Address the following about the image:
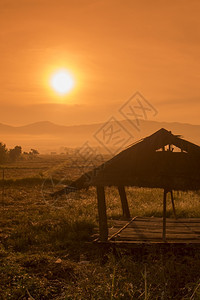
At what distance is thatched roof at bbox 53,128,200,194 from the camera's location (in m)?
9.42

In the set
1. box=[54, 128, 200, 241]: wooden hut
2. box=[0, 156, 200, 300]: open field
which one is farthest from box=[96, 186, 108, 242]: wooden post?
box=[0, 156, 200, 300]: open field

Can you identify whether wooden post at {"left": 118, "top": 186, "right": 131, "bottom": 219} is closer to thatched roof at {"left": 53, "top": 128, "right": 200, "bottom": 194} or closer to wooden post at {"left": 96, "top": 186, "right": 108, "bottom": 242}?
wooden post at {"left": 96, "top": 186, "right": 108, "bottom": 242}

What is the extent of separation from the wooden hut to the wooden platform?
0.61 meters

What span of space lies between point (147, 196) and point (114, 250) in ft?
46.7

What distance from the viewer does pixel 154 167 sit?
9.61 meters

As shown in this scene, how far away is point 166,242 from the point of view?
9547 millimetres

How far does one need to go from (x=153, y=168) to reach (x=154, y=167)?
37mm

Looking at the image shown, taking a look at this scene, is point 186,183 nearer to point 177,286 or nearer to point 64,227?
point 177,286

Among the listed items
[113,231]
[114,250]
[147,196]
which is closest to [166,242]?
[114,250]

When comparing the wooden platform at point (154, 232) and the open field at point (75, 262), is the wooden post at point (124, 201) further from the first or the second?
the open field at point (75, 262)

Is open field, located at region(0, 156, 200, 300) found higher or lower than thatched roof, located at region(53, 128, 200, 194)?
lower

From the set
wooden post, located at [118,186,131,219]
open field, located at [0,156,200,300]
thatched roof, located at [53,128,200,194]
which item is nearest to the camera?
open field, located at [0,156,200,300]

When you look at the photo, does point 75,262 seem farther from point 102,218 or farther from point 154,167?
point 154,167

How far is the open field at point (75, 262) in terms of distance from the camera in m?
6.76
